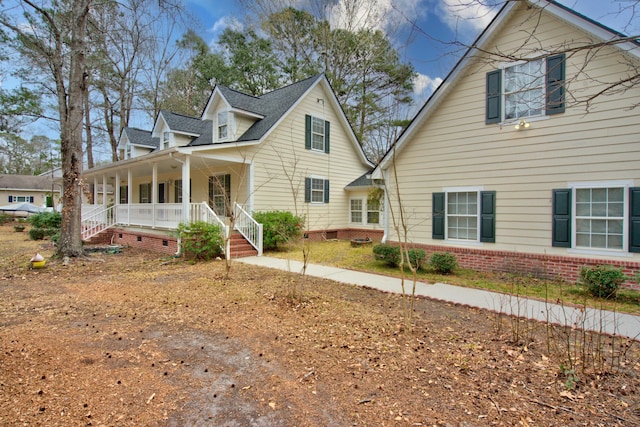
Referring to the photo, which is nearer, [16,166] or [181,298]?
[181,298]

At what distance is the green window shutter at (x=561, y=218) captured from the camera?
7.67 metres

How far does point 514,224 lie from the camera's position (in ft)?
27.8

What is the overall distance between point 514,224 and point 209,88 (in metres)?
24.9

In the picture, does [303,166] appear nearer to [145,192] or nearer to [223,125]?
[223,125]

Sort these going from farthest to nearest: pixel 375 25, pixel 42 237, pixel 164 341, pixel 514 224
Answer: pixel 375 25, pixel 42 237, pixel 514 224, pixel 164 341

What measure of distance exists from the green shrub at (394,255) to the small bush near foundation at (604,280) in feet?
10.9

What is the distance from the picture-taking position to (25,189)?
137 feet

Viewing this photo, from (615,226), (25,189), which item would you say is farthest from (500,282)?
(25,189)

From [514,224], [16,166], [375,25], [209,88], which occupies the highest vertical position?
[375,25]

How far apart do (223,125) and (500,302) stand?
12.6 m

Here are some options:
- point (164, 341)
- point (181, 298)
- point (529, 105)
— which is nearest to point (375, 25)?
point (529, 105)

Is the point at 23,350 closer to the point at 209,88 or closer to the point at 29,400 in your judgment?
the point at 29,400

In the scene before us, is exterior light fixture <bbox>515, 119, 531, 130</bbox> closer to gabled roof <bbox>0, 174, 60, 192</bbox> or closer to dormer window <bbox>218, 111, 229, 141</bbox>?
dormer window <bbox>218, 111, 229, 141</bbox>

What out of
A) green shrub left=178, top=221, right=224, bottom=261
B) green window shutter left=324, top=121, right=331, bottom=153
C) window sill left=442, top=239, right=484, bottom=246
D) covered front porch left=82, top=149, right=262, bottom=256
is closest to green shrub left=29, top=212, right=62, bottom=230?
covered front porch left=82, top=149, right=262, bottom=256
